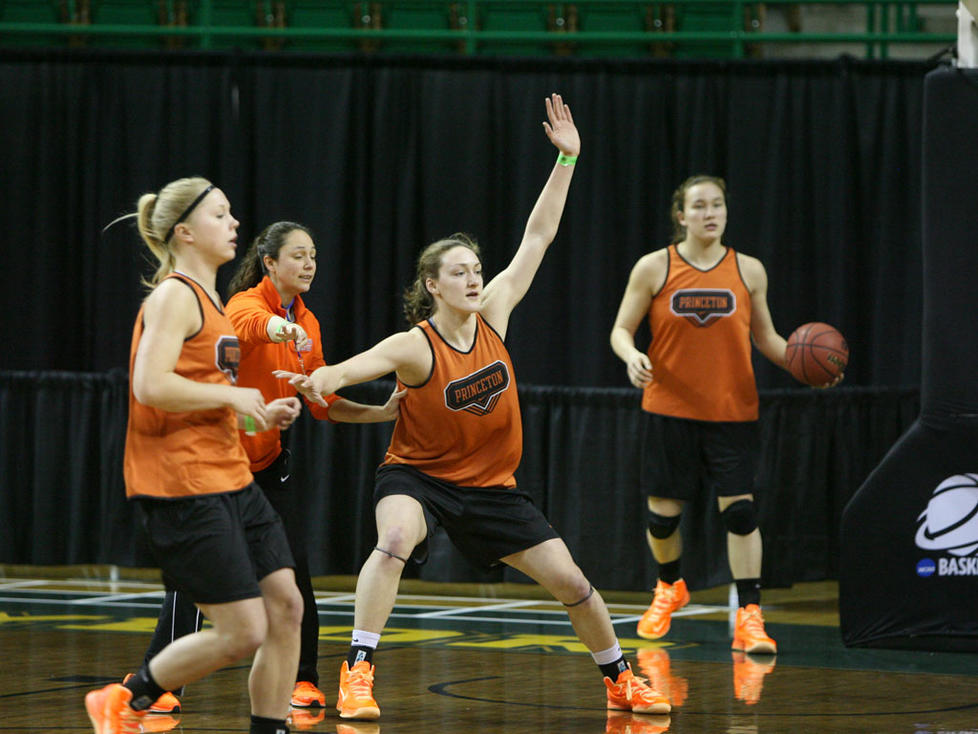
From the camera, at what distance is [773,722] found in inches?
176

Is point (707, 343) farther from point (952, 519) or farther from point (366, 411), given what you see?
point (366, 411)

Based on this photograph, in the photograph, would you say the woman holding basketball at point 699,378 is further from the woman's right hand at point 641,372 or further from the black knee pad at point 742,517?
the woman's right hand at point 641,372

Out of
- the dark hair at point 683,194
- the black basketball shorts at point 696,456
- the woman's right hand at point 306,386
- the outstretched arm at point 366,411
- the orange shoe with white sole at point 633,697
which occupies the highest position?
the dark hair at point 683,194

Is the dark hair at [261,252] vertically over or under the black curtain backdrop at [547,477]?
over

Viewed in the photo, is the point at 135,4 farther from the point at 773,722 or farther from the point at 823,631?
the point at 773,722

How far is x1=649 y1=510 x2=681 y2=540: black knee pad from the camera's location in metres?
6.35

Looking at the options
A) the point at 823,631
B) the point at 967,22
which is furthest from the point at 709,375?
the point at 967,22

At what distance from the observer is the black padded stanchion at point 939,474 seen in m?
5.68

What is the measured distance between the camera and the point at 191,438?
354cm

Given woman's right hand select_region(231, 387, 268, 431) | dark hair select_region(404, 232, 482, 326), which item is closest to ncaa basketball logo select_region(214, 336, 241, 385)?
woman's right hand select_region(231, 387, 268, 431)

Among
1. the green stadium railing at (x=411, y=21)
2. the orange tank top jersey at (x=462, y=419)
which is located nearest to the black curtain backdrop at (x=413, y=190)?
the green stadium railing at (x=411, y=21)

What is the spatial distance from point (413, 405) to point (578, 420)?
3.26 meters

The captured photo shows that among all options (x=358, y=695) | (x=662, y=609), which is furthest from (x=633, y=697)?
(x=662, y=609)

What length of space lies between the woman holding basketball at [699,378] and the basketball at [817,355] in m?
0.14
